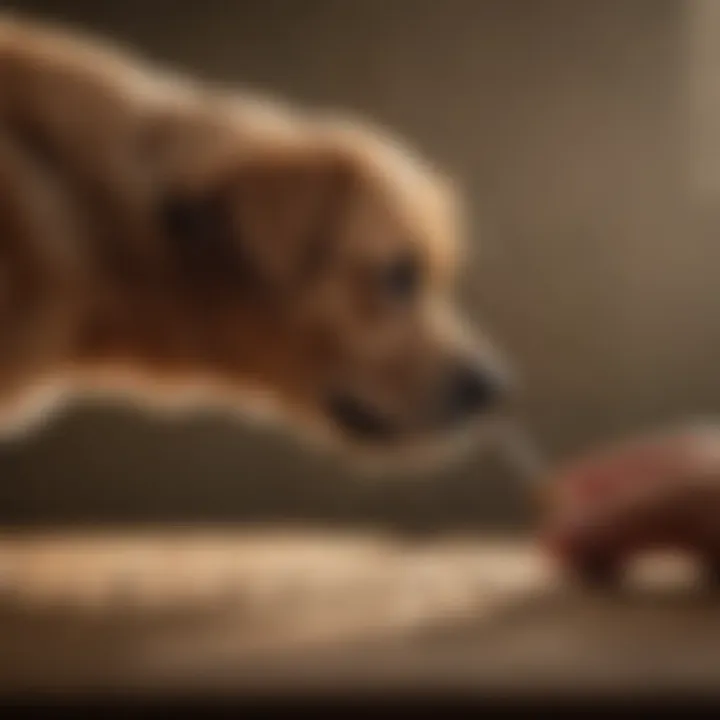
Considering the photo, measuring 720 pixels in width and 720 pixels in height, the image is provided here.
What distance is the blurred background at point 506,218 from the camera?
1.33 metres

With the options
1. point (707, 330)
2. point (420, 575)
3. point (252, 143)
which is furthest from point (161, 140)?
point (707, 330)

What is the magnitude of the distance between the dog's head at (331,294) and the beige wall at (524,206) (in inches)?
7.3

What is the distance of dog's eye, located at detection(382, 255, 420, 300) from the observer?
112 cm

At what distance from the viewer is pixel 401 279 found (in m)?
1.13

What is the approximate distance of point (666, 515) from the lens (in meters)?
0.84

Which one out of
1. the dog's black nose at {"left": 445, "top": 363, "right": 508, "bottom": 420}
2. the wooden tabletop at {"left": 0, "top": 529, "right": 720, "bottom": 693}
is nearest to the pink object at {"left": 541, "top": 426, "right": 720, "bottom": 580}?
the wooden tabletop at {"left": 0, "top": 529, "right": 720, "bottom": 693}

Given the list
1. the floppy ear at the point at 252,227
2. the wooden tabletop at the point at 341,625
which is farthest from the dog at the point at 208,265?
the wooden tabletop at the point at 341,625

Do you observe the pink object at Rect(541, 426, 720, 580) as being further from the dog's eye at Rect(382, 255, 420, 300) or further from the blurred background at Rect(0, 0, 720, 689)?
the blurred background at Rect(0, 0, 720, 689)

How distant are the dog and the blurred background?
17cm

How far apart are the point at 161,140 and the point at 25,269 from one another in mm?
160

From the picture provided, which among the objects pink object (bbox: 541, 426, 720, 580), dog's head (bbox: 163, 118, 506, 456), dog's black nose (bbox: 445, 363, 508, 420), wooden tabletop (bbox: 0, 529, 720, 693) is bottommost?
wooden tabletop (bbox: 0, 529, 720, 693)

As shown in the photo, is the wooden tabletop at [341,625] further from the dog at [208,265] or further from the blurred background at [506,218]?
the blurred background at [506,218]

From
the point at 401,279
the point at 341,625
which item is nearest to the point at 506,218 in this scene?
the point at 401,279

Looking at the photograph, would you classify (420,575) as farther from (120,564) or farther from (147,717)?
(147,717)
